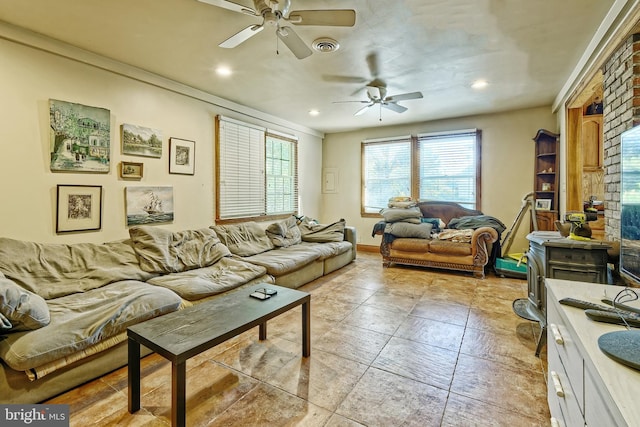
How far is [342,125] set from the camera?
602 centimetres

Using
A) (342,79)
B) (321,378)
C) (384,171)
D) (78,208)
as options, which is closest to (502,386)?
(321,378)

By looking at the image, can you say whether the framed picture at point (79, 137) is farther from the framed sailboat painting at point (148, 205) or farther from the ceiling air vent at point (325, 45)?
the ceiling air vent at point (325, 45)

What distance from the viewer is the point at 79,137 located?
Result: 9.34ft

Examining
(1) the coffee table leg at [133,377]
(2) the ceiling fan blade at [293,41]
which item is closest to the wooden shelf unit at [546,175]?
(2) the ceiling fan blade at [293,41]

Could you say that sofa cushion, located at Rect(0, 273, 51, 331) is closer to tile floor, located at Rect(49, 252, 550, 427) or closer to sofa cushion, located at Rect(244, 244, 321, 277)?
tile floor, located at Rect(49, 252, 550, 427)

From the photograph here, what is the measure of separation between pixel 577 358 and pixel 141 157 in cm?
388

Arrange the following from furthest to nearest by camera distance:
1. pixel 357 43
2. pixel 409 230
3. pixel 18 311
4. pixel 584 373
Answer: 1. pixel 409 230
2. pixel 357 43
3. pixel 18 311
4. pixel 584 373

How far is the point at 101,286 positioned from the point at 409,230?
4.02m

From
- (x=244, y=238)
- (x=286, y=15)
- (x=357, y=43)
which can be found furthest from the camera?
(x=244, y=238)

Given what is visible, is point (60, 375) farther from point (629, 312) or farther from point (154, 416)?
point (629, 312)

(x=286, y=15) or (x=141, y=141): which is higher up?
(x=286, y=15)

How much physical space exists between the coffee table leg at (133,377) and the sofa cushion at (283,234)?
2799mm

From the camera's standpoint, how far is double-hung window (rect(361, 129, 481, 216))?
535cm
